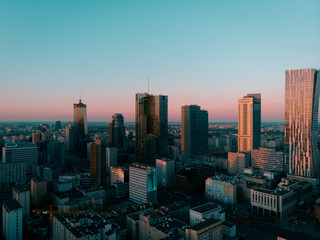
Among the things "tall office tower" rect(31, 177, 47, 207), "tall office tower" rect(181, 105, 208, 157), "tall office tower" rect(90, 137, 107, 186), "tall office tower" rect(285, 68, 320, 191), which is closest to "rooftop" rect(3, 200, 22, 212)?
"tall office tower" rect(31, 177, 47, 207)

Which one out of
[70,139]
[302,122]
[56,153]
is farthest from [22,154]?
[302,122]

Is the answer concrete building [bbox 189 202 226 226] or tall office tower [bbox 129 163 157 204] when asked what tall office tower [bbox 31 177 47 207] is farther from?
concrete building [bbox 189 202 226 226]

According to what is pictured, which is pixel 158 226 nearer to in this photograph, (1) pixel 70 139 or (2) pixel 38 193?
(2) pixel 38 193

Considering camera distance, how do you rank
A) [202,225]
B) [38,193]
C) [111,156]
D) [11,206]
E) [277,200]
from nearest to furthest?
[202,225] < [11,206] < [277,200] < [38,193] < [111,156]

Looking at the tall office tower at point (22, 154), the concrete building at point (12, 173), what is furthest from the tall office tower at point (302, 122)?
the tall office tower at point (22, 154)

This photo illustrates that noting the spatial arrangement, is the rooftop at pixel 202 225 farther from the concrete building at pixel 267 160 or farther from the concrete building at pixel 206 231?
the concrete building at pixel 267 160

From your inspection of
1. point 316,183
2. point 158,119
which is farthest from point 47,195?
point 316,183
